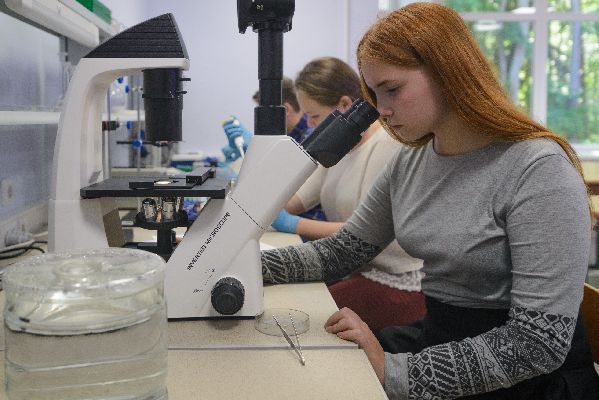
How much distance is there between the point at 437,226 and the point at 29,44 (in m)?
1.47

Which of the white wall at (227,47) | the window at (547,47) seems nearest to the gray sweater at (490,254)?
the white wall at (227,47)

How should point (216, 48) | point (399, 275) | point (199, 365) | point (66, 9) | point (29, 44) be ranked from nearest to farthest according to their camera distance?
1. point (199, 365)
2. point (66, 9)
3. point (399, 275)
4. point (29, 44)
5. point (216, 48)

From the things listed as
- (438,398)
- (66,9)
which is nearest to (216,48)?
(66,9)

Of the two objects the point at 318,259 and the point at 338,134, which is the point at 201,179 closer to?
the point at 338,134

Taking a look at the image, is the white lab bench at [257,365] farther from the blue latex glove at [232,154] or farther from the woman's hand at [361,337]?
the blue latex glove at [232,154]

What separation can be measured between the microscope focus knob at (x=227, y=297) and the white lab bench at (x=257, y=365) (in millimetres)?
33

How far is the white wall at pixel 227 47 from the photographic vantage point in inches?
183

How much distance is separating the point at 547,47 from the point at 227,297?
4898mm

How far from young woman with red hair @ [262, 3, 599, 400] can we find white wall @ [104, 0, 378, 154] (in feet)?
11.4

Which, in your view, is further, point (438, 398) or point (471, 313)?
point (471, 313)

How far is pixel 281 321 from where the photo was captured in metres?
1.05

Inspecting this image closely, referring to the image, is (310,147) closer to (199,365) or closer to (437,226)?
(437,226)

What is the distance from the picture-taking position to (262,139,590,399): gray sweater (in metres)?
0.97

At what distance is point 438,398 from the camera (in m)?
0.97
